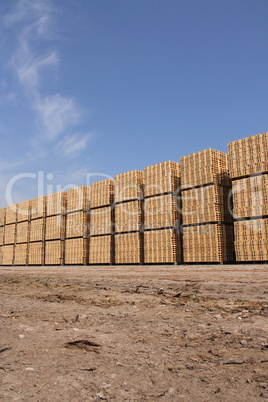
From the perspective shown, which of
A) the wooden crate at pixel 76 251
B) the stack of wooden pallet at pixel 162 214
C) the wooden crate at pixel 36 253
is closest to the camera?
the stack of wooden pallet at pixel 162 214

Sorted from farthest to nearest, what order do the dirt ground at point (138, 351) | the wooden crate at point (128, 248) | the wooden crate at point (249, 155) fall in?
the wooden crate at point (128, 248), the wooden crate at point (249, 155), the dirt ground at point (138, 351)

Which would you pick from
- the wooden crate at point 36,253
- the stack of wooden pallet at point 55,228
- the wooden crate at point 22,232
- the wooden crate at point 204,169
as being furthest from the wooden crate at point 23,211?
the wooden crate at point 204,169

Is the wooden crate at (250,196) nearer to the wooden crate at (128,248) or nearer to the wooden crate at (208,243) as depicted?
the wooden crate at (208,243)

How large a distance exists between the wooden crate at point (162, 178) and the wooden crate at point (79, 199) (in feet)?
20.5

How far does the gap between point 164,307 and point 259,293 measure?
6.27 ft

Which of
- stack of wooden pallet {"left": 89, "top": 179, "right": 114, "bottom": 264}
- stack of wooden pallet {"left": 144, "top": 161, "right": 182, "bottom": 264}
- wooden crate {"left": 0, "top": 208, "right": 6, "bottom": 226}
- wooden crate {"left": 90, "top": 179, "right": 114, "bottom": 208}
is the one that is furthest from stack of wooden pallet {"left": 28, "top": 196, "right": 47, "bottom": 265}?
stack of wooden pallet {"left": 144, "top": 161, "right": 182, "bottom": 264}

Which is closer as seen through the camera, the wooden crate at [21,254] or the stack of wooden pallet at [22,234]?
the wooden crate at [21,254]

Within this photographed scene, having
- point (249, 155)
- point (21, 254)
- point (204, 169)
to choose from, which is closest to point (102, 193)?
point (204, 169)

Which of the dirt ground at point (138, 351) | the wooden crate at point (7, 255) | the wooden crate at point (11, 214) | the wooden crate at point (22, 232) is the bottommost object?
the dirt ground at point (138, 351)

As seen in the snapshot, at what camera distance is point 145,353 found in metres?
2.51

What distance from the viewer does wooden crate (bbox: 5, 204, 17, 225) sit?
102 feet

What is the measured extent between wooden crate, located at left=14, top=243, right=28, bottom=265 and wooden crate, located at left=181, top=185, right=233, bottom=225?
1802 centimetres

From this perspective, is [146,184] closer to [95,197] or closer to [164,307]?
[95,197]

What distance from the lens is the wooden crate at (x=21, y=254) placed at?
29.0 meters
